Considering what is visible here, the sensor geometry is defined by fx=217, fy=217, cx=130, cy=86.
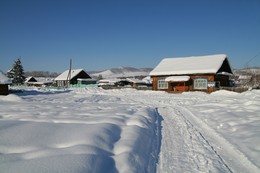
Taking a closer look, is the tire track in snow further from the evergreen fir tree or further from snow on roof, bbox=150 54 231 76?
the evergreen fir tree

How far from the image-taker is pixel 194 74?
30.3 m

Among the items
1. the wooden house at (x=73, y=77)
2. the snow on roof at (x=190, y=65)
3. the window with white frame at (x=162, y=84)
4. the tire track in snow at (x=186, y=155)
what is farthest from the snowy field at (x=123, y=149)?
the wooden house at (x=73, y=77)

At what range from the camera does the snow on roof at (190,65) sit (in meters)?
29.8

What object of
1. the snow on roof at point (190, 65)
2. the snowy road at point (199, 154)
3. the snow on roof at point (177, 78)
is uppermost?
the snow on roof at point (190, 65)

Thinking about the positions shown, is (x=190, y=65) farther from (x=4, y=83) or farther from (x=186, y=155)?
(x=186, y=155)

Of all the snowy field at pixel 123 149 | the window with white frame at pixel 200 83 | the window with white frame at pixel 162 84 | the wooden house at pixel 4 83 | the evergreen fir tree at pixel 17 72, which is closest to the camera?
the snowy field at pixel 123 149

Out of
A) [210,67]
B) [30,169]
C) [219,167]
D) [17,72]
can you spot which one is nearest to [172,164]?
[219,167]

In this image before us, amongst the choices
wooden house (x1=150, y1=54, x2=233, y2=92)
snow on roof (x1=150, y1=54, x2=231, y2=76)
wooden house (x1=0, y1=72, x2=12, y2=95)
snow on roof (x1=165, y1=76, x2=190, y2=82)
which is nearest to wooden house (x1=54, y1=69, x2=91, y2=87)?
snow on roof (x1=150, y1=54, x2=231, y2=76)

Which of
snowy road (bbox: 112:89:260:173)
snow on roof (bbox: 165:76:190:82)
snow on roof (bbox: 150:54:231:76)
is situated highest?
snow on roof (bbox: 150:54:231:76)

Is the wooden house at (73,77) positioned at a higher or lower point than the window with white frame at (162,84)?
higher

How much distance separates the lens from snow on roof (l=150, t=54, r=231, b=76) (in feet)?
97.9

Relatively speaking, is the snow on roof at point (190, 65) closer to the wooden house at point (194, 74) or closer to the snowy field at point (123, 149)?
the wooden house at point (194, 74)

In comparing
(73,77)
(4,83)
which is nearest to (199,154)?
(4,83)

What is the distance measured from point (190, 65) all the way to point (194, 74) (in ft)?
8.69
